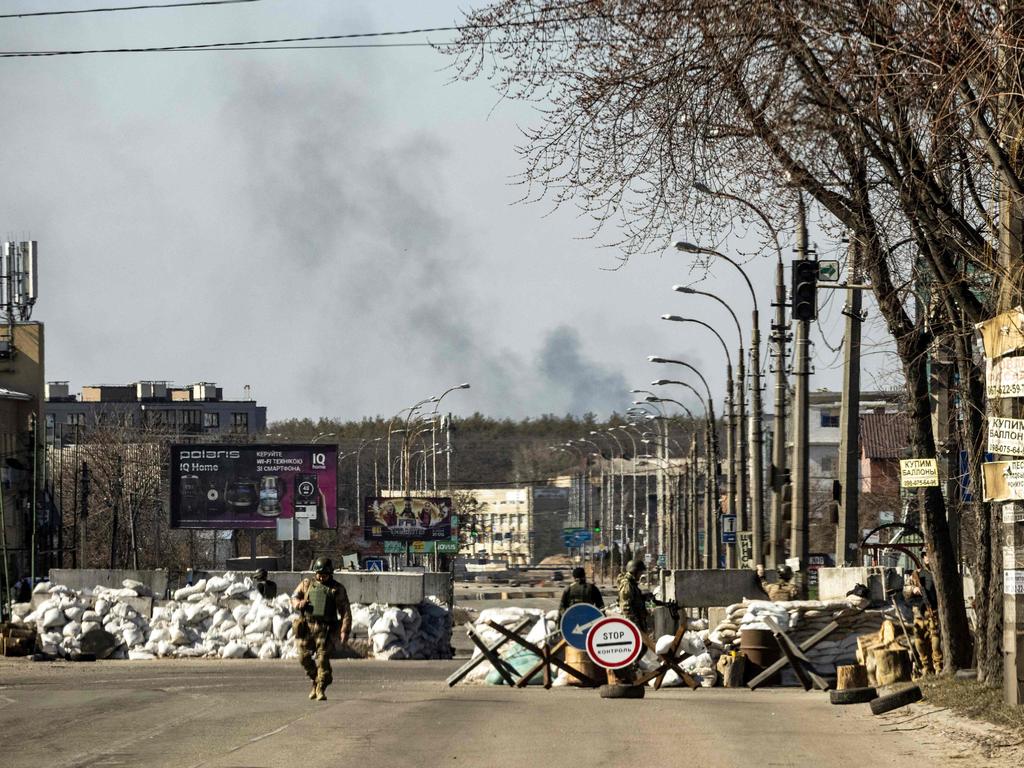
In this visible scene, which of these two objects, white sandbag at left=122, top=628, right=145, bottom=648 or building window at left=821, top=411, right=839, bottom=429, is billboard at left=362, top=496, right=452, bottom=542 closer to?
white sandbag at left=122, top=628, right=145, bottom=648

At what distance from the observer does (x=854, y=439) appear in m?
28.7

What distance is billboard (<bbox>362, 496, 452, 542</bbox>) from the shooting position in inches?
3091

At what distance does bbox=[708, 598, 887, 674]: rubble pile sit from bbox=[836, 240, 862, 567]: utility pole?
2700 millimetres

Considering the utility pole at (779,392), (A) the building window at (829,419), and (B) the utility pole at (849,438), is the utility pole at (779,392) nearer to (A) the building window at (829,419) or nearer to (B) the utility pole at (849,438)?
(B) the utility pole at (849,438)

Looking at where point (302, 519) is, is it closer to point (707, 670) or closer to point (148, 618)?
point (148, 618)

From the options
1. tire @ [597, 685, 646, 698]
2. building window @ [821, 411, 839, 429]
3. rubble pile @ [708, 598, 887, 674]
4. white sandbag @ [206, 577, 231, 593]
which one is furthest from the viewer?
building window @ [821, 411, 839, 429]

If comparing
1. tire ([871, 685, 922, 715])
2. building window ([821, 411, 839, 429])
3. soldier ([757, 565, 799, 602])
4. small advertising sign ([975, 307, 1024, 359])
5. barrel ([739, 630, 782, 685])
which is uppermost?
building window ([821, 411, 839, 429])

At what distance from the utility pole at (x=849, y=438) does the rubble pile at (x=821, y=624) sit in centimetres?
270

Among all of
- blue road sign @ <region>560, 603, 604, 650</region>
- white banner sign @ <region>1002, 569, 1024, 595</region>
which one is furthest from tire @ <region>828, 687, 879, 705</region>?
white banner sign @ <region>1002, 569, 1024, 595</region>

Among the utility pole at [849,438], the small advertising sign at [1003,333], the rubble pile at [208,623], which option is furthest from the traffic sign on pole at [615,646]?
the rubble pile at [208,623]

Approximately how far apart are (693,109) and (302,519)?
49.9m

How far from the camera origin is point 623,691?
2061cm

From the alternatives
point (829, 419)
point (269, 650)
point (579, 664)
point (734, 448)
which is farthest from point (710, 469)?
point (829, 419)

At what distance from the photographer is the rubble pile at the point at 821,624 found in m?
26.0
